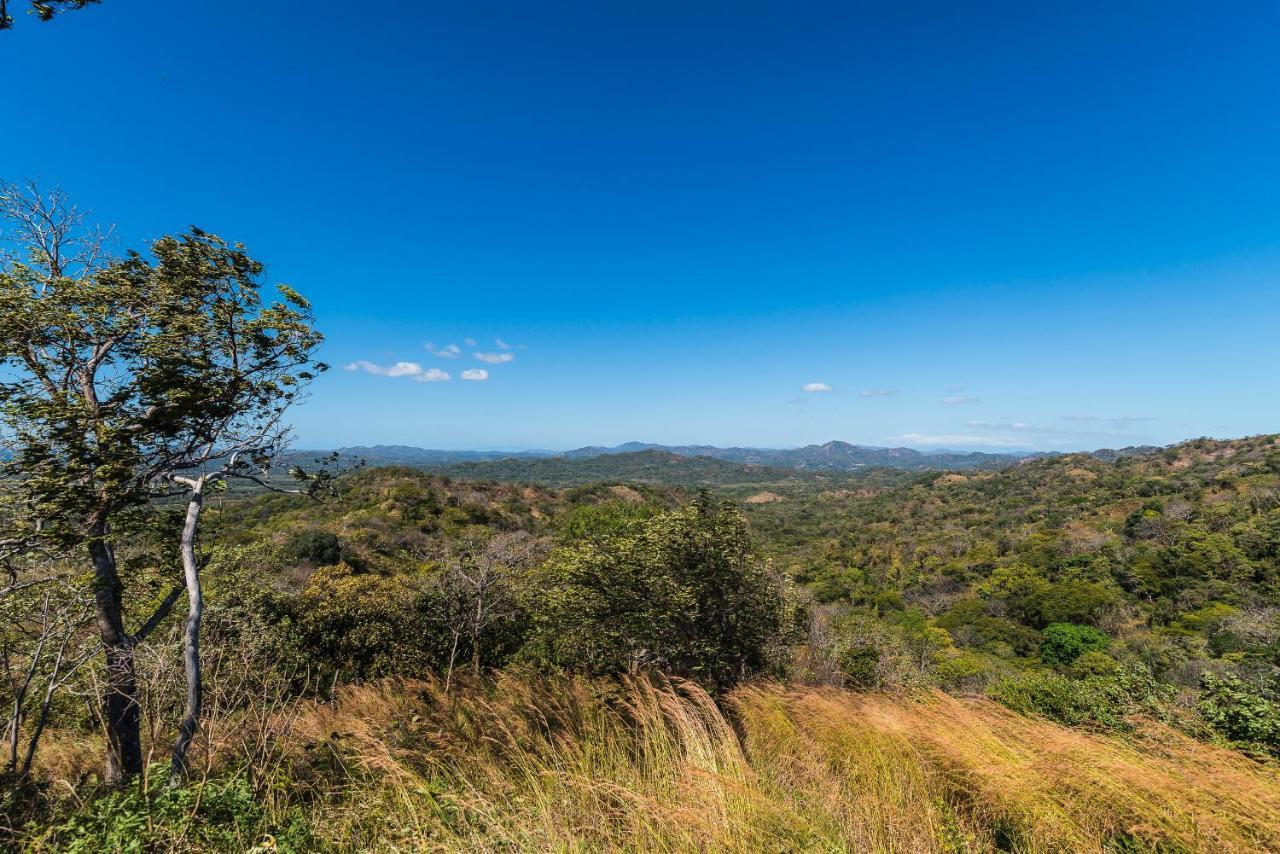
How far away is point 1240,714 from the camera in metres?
6.76

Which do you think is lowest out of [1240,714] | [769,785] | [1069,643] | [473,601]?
[1069,643]

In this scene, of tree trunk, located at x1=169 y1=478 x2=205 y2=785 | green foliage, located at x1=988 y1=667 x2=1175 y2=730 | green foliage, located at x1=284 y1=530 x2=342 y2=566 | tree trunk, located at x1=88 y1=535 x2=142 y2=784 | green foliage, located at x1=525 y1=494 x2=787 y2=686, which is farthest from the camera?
green foliage, located at x1=284 y1=530 x2=342 y2=566

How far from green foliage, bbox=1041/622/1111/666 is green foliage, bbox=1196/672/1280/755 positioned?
28.8m

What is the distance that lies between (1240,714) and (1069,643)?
3102 cm

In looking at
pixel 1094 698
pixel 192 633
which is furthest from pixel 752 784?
pixel 1094 698

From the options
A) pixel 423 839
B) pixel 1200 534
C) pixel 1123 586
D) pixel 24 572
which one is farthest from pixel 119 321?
pixel 1200 534

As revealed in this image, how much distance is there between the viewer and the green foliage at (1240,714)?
255 inches

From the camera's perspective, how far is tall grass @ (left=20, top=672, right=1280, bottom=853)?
2.41m

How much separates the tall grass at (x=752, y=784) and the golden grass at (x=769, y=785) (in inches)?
0.5

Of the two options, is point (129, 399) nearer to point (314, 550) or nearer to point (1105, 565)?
point (314, 550)

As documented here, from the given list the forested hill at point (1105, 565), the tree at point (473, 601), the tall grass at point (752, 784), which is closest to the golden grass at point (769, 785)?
the tall grass at point (752, 784)

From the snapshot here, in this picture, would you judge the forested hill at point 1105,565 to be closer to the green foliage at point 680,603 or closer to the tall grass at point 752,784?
the green foliage at point 680,603

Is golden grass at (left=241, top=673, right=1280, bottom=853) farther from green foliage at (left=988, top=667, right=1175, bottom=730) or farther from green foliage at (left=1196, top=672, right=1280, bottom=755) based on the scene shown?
green foliage at (left=1196, top=672, right=1280, bottom=755)

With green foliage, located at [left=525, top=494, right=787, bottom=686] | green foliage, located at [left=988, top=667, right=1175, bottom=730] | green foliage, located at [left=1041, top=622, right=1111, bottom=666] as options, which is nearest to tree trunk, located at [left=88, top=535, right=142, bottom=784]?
green foliage, located at [left=525, top=494, right=787, bottom=686]
